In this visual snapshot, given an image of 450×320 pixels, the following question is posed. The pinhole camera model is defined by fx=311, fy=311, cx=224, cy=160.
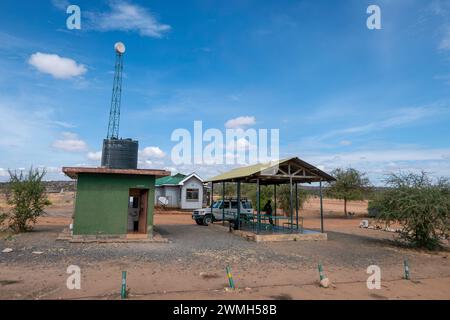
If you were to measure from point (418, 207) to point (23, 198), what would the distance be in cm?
1856

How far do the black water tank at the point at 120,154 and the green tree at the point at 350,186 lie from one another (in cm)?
2248

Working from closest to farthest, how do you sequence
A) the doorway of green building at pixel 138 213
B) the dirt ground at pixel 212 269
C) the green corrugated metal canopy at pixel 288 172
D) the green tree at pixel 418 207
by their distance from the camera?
the dirt ground at pixel 212 269 < the green tree at pixel 418 207 < the green corrugated metal canopy at pixel 288 172 < the doorway of green building at pixel 138 213

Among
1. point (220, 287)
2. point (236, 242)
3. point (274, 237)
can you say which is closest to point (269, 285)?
point (220, 287)

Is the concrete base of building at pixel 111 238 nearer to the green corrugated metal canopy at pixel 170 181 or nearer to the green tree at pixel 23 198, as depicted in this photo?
the green tree at pixel 23 198

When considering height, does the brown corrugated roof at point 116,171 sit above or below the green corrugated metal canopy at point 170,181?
below

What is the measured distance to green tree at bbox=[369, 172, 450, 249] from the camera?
13023 millimetres

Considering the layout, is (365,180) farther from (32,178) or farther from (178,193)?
(32,178)

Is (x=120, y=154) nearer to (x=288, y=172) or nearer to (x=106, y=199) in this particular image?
(x=106, y=199)

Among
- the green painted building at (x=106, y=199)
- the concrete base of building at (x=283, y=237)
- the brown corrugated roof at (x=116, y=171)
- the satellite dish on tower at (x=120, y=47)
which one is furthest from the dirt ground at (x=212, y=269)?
the satellite dish on tower at (x=120, y=47)

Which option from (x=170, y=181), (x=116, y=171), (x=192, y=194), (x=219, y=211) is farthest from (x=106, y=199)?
(x=170, y=181)

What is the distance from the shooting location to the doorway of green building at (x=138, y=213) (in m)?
15.7

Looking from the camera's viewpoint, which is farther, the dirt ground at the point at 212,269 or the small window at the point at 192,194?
the small window at the point at 192,194

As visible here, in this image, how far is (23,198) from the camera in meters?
15.8

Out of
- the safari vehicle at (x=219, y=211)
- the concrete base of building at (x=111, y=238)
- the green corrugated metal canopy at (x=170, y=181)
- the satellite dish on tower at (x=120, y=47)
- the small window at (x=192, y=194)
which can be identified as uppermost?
the satellite dish on tower at (x=120, y=47)
